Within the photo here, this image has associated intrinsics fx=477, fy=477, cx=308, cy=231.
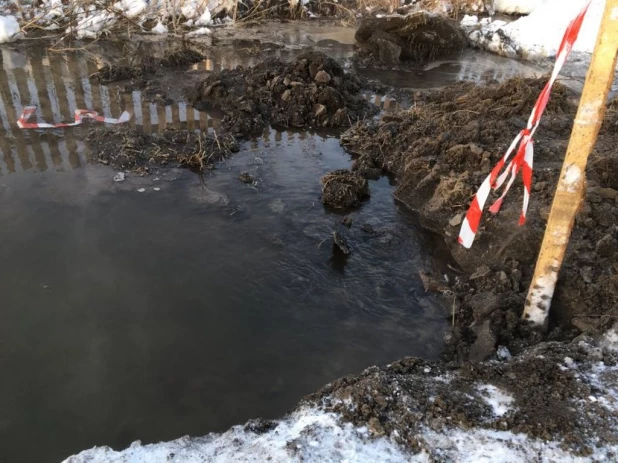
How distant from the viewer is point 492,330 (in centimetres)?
431

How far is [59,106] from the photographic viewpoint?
8.83 metres

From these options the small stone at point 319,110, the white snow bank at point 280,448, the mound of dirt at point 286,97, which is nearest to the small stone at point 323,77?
the mound of dirt at point 286,97

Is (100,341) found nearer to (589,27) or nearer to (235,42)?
(235,42)

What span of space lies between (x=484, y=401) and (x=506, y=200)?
3071mm

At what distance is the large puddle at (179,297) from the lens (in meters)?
3.88

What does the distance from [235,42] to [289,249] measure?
385 inches

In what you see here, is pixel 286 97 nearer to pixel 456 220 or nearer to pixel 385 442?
pixel 456 220

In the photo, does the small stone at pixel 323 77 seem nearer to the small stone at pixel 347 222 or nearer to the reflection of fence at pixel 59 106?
the reflection of fence at pixel 59 106

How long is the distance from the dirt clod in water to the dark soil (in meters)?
2.88

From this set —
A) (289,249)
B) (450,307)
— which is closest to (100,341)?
(289,249)

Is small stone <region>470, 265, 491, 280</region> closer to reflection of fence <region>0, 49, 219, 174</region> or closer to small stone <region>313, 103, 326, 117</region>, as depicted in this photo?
small stone <region>313, 103, 326, 117</region>

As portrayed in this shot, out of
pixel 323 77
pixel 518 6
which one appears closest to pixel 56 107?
pixel 323 77

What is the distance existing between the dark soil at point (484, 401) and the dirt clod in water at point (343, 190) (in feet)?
9.44

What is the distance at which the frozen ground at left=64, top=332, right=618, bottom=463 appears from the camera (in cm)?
304
